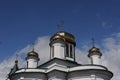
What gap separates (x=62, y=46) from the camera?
38125 millimetres

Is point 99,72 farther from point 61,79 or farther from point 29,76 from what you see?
point 29,76

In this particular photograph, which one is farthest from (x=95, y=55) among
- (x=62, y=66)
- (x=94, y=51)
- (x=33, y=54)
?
(x=33, y=54)

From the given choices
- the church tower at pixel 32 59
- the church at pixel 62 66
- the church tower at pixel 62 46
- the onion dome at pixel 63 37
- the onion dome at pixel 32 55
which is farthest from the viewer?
the onion dome at pixel 32 55

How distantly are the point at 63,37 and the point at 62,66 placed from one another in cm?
465

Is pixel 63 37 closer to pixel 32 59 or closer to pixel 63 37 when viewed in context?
pixel 63 37

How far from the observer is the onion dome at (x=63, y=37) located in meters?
38.4

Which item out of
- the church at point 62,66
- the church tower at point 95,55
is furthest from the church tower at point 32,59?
the church tower at point 95,55

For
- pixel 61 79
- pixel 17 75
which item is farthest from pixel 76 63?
pixel 17 75

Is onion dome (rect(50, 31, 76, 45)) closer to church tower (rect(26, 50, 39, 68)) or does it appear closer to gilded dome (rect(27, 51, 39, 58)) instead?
gilded dome (rect(27, 51, 39, 58))

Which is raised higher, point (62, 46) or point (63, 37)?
point (63, 37)

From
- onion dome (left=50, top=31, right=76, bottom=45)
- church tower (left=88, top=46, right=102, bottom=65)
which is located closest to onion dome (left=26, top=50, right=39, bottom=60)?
onion dome (left=50, top=31, right=76, bottom=45)

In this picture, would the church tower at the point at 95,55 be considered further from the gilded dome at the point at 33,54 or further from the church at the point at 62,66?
the gilded dome at the point at 33,54

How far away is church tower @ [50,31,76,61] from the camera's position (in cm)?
3778

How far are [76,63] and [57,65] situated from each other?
3.50 metres
